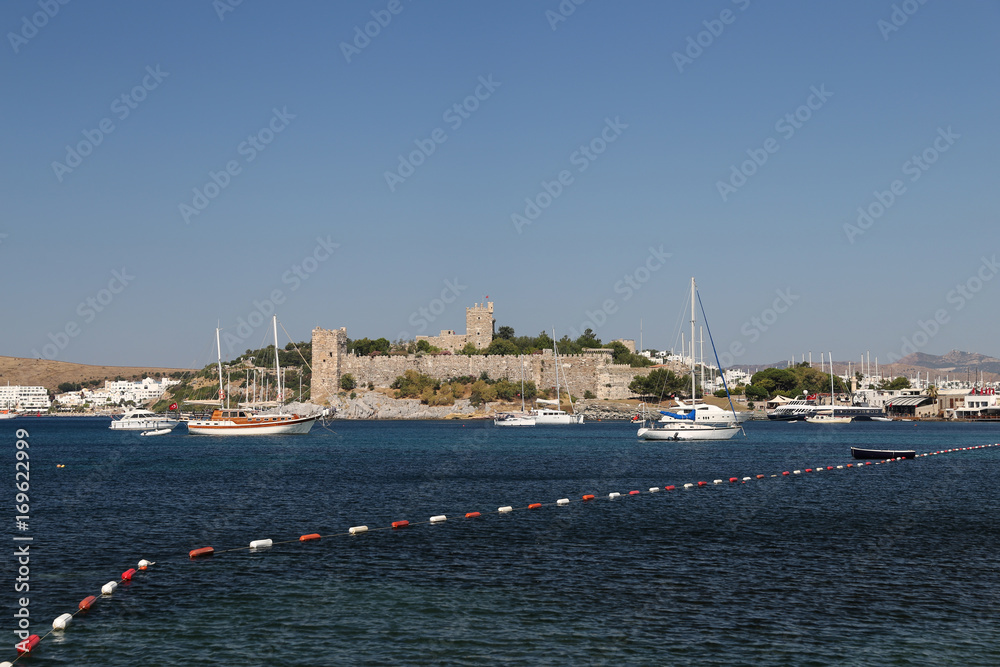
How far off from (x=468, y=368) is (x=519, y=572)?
4234 inches

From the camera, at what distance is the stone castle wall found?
12238 cm

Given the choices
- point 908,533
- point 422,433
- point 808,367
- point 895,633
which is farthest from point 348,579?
point 808,367

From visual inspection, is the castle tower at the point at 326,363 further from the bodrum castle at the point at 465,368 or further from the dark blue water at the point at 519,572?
the dark blue water at the point at 519,572

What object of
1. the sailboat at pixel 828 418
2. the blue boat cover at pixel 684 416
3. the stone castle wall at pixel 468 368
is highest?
the stone castle wall at pixel 468 368

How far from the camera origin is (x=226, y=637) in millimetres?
14234

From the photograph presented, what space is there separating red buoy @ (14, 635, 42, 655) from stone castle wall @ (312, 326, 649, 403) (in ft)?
361

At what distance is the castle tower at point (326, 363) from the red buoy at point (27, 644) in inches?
4383

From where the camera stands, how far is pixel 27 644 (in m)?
13.5

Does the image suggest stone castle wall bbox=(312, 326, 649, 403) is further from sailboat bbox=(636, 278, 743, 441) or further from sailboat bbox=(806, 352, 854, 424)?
sailboat bbox=(636, 278, 743, 441)

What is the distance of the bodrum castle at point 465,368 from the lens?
402ft

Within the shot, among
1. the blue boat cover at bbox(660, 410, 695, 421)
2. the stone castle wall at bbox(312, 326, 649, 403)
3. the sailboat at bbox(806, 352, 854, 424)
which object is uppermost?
the stone castle wall at bbox(312, 326, 649, 403)

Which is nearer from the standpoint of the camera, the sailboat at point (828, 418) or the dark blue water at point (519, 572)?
the dark blue water at point (519, 572)

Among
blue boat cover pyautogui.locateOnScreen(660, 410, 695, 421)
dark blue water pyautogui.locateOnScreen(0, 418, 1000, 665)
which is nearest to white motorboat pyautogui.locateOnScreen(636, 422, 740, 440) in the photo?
blue boat cover pyautogui.locateOnScreen(660, 410, 695, 421)

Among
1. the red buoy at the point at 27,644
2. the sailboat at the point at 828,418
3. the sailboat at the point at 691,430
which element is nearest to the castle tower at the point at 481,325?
the sailboat at the point at 828,418
